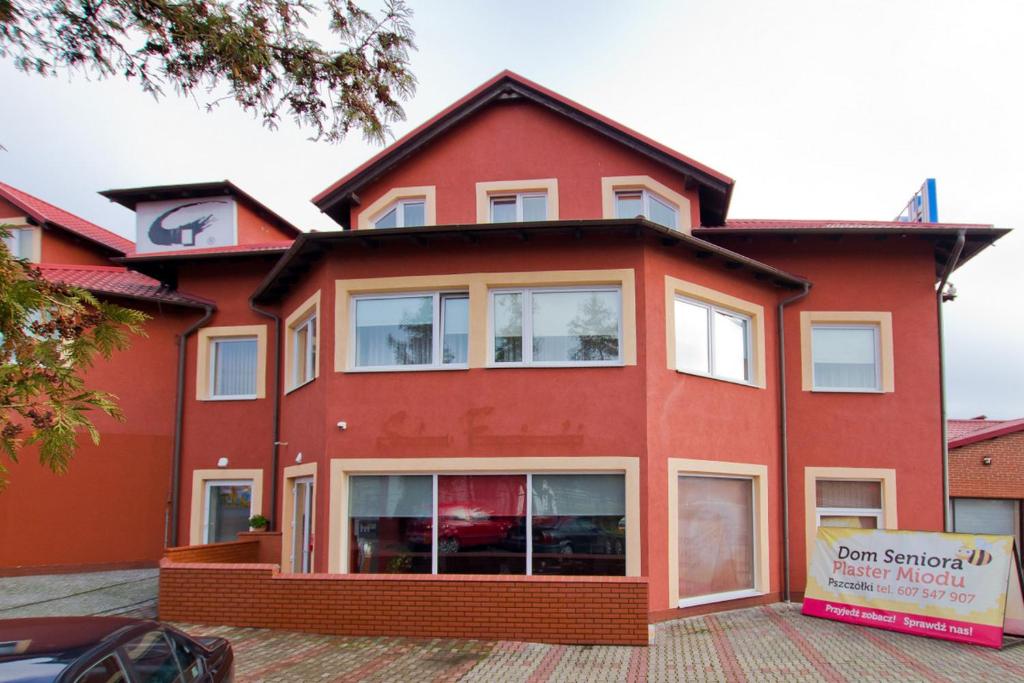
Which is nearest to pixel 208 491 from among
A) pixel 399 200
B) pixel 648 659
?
pixel 399 200

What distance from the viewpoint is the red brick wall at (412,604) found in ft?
32.0

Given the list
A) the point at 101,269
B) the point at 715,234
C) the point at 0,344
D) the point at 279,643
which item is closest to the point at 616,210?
the point at 715,234

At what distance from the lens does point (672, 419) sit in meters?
11.7

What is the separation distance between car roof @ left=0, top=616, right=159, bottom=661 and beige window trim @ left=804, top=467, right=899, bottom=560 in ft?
35.2

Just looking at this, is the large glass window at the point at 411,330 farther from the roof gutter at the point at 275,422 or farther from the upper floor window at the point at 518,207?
the roof gutter at the point at 275,422

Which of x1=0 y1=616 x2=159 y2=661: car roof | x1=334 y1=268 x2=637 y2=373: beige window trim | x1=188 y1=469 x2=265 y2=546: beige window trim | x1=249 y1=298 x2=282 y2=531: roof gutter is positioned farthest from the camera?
x1=188 y1=469 x2=265 y2=546: beige window trim

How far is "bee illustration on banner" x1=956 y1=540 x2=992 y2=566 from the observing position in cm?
1063

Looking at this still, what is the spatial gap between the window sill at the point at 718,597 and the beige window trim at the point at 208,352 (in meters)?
8.55

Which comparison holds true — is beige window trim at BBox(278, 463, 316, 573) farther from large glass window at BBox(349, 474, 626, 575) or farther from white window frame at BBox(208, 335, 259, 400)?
white window frame at BBox(208, 335, 259, 400)

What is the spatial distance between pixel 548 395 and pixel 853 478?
228 inches

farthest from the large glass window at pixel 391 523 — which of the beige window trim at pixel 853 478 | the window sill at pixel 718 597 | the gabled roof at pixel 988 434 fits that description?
the gabled roof at pixel 988 434

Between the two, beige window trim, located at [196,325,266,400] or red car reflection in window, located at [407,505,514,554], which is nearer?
red car reflection in window, located at [407,505,514,554]

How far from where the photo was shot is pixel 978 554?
35.1 ft

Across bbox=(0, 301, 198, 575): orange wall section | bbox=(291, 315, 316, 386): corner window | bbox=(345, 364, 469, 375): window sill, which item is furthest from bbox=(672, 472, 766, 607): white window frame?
bbox=(0, 301, 198, 575): orange wall section
